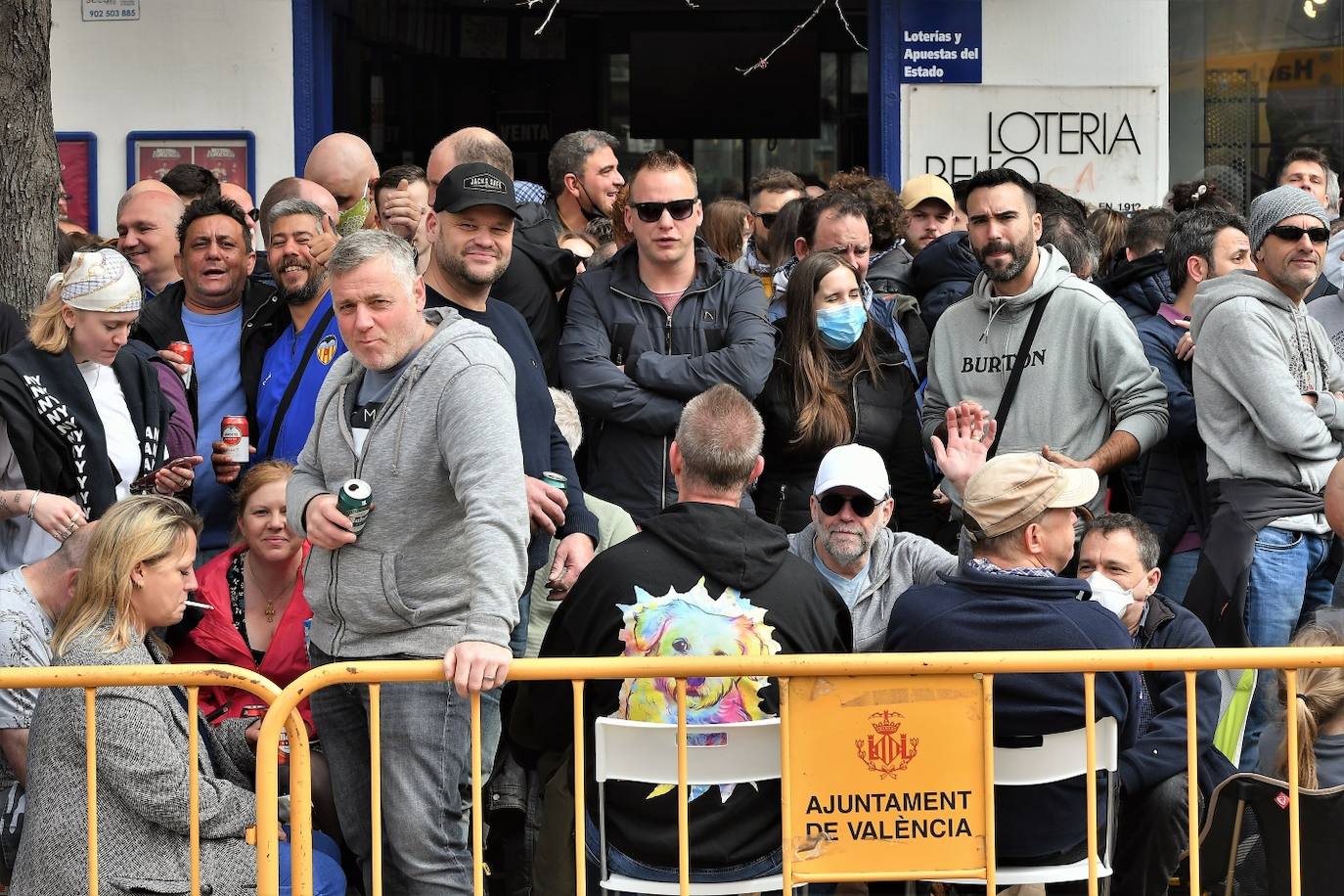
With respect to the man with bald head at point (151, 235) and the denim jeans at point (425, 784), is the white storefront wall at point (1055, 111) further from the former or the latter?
the denim jeans at point (425, 784)

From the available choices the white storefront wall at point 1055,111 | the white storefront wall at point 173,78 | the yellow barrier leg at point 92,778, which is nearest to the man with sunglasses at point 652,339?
the yellow barrier leg at point 92,778

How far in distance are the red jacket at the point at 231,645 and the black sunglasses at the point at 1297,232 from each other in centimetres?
349

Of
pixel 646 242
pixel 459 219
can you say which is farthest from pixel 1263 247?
pixel 459 219

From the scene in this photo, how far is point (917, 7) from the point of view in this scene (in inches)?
435

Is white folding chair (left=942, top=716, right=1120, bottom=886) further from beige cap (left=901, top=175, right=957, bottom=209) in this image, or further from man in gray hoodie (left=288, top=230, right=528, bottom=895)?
beige cap (left=901, top=175, right=957, bottom=209)

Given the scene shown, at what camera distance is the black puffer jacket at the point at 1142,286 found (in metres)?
6.80

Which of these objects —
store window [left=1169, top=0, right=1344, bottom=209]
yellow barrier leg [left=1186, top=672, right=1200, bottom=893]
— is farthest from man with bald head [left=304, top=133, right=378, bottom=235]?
store window [left=1169, top=0, right=1344, bottom=209]

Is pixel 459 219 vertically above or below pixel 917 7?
below

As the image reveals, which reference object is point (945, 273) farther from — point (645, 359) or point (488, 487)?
point (488, 487)

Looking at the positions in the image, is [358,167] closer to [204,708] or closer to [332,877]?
[204,708]

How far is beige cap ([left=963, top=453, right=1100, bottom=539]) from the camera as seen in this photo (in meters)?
4.35

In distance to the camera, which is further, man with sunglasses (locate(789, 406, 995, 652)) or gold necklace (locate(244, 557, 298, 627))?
gold necklace (locate(244, 557, 298, 627))

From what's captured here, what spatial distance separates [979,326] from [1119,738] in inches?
83.2

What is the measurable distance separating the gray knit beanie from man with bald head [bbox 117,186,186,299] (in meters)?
4.29
